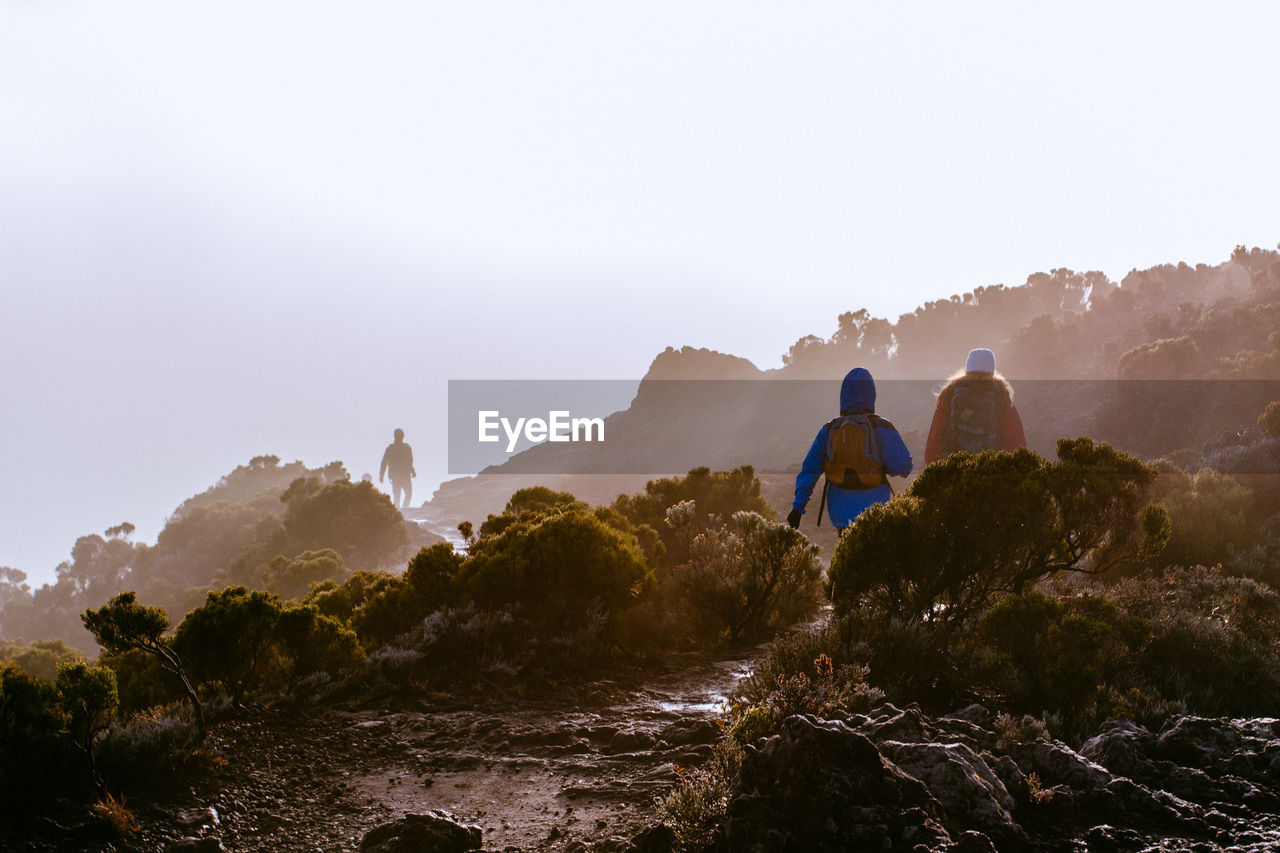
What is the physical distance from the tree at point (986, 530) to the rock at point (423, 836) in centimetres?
357

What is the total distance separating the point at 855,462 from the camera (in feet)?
22.7

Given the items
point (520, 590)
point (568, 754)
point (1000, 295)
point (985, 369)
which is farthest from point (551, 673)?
point (1000, 295)

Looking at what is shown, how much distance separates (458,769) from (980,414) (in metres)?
6.39

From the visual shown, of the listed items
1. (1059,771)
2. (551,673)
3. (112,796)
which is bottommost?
(551,673)

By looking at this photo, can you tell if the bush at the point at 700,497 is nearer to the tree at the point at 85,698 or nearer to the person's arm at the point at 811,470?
the person's arm at the point at 811,470

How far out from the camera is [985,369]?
7539 mm

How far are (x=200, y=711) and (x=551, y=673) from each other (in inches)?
123

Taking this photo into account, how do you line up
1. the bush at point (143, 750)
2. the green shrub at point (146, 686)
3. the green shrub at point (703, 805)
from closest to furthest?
1. the green shrub at point (703, 805)
2. the bush at point (143, 750)
3. the green shrub at point (146, 686)

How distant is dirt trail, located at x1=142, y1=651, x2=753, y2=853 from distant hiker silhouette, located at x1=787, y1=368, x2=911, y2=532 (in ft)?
7.42

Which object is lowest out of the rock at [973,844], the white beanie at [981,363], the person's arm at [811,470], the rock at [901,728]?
the rock at [973,844]

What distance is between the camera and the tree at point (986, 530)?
17.8 feet

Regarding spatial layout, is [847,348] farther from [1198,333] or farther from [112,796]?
[112,796]

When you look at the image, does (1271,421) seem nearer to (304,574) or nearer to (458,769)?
(458,769)

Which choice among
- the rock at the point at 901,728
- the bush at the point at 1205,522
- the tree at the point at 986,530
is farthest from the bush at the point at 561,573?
the bush at the point at 1205,522
